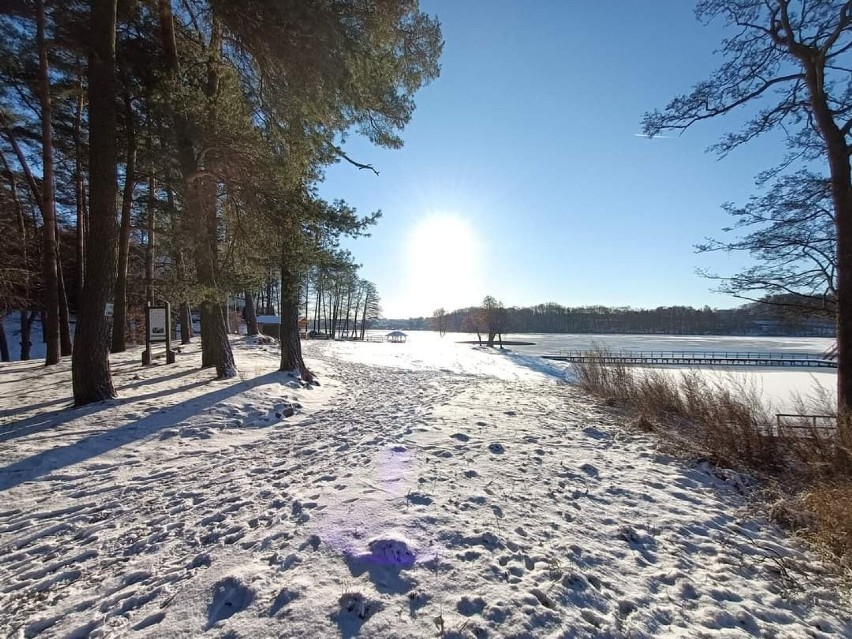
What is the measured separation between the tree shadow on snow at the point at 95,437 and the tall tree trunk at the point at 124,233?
15.7 feet

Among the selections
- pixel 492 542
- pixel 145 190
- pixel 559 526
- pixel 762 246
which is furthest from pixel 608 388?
pixel 145 190

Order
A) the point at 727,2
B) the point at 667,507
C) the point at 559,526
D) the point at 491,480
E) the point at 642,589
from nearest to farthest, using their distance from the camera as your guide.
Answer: the point at 642,589, the point at 559,526, the point at 667,507, the point at 491,480, the point at 727,2

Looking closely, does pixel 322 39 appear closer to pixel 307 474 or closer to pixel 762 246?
pixel 307 474

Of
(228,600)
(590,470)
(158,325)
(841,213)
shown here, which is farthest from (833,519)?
(158,325)

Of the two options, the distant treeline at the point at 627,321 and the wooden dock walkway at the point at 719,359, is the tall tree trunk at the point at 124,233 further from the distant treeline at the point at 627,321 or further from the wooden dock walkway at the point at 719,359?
the distant treeline at the point at 627,321

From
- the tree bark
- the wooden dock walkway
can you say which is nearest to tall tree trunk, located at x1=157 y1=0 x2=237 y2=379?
the tree bark

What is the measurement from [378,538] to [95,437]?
4.52 meters

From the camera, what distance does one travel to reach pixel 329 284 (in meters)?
9.05

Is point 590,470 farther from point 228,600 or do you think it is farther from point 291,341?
point 291,341

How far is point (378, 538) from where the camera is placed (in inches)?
98.7

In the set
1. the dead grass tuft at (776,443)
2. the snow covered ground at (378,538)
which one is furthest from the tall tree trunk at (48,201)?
the dead grass tuft at (776,443)

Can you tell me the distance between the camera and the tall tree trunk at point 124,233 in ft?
22.4

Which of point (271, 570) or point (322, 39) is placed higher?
point (322, 39)

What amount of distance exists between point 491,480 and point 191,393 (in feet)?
20.1
